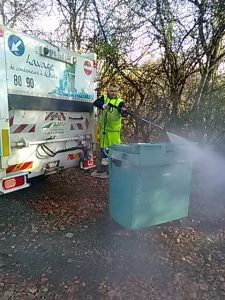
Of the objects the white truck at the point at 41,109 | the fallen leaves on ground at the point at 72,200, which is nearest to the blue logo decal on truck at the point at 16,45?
the white truck at the point at 41,109

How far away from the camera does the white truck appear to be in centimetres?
308

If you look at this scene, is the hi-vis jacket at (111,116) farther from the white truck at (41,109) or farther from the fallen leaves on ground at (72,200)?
the fallen leaves on ground at (72,200)

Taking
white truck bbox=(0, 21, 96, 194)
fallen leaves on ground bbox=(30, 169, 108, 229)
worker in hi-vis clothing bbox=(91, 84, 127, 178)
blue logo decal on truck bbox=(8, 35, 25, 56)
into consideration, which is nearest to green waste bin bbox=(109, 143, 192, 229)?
fallen leaves on ground bbox=(30, 169, 108, 229)

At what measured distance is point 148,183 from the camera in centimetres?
289

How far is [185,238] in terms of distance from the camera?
3.10 meters

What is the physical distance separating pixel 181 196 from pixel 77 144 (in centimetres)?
204

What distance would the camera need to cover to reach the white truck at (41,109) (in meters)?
3.08

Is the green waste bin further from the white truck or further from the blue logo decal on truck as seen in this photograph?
the blue logo decal on truck

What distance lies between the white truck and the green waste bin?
1.20 metres

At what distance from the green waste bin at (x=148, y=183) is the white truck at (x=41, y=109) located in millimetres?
1197

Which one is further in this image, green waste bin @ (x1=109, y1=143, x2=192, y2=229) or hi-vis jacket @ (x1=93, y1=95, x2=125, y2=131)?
hi-vis jacket @ (x1=93, y1=95, x2=125, y2=131)

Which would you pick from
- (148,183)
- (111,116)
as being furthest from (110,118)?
(148,183)

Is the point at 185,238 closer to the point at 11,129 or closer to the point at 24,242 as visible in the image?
the point at 24,242

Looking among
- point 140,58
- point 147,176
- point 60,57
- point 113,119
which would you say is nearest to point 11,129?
point 60,57
